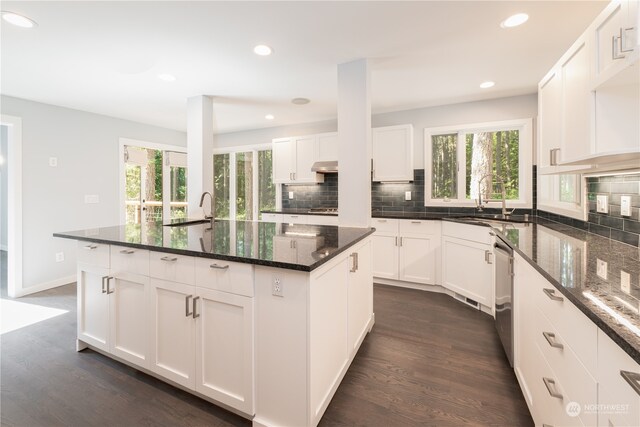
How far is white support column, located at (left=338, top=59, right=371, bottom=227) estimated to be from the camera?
2551mm

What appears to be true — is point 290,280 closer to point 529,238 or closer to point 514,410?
point 514,410

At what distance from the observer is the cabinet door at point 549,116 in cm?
180

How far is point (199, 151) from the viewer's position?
136 inches

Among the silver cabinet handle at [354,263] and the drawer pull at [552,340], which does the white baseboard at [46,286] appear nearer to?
the silver cabinet handle at [354,263]

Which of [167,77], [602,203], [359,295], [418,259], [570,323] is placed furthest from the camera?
[418,259]

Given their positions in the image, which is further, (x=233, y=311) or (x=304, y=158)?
(x=304, y=158)

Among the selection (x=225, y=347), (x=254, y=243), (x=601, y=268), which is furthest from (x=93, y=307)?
(x=601, y=268)

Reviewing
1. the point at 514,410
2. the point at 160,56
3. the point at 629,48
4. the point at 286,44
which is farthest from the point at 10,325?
the point at 629,48

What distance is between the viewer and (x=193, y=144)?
3.51 meters

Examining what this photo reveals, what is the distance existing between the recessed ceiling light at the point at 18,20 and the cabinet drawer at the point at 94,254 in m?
1.60

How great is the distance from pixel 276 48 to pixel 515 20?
1.82 metres

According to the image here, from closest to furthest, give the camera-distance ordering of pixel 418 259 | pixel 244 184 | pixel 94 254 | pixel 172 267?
1. pixel 172 267
2. pixel 94 254
3. pixel 418 259
4. pixel 244 184

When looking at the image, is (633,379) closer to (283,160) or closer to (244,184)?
(283,160)

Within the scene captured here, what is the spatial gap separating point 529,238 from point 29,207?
5.39 metres
